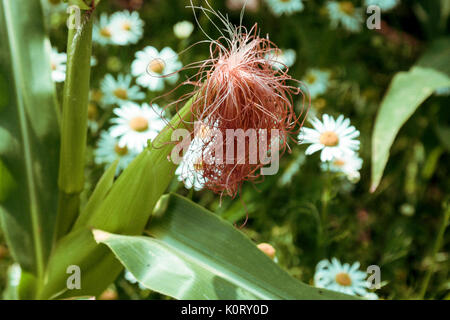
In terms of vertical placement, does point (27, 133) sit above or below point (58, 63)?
below

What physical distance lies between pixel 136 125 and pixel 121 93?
24 cm

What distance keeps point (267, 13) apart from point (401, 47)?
52 cm

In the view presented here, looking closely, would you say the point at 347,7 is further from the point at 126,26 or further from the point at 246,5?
the point at 126,26

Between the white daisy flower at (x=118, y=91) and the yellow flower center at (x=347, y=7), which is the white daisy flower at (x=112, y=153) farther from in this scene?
the yellow flower center at (x=347, y=7)

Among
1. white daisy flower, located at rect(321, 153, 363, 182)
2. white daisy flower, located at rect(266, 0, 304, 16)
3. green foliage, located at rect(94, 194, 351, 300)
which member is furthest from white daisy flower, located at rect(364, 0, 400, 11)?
green foliage, located at rect(94, 194, 351, 300)

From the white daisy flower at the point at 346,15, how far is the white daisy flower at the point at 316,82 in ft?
0.62

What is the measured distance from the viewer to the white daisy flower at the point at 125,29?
4.19 ft

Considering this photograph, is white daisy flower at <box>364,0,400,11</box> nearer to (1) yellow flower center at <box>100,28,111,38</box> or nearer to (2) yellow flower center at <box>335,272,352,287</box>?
(1) yellow flower center at <box>100,28,111,38</box>

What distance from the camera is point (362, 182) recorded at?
150 cm

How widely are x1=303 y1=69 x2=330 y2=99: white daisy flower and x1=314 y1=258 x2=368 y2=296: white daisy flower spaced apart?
0.56 metres

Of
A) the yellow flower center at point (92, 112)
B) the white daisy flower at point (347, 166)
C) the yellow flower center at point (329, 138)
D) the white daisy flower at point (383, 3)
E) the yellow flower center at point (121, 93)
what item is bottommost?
the white daisy flower at point (347, 166)

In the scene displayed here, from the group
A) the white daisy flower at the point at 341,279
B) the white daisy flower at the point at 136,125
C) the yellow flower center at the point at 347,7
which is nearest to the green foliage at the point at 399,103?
the white daisy flower at the point at 341,279

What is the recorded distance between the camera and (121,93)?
1181 mm

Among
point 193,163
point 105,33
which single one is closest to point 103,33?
point 105,33
